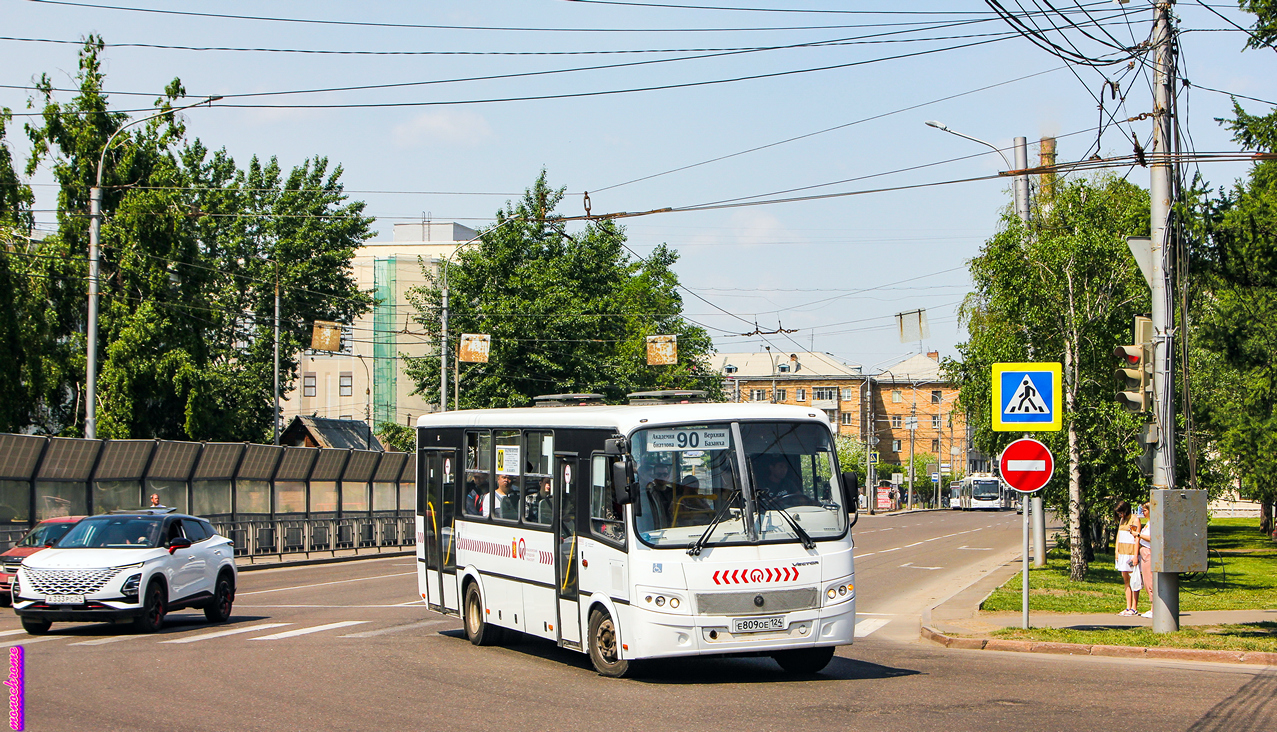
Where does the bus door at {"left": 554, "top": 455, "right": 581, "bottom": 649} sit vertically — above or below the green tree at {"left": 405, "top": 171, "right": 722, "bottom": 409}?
below

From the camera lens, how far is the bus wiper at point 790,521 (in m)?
11.9

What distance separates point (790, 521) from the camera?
12.0m

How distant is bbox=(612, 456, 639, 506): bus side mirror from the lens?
37.5ft

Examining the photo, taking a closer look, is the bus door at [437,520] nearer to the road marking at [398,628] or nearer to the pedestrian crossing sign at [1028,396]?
the road marking at [398,628]

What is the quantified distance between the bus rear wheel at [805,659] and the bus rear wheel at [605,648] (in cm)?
149

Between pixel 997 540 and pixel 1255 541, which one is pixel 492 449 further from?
pixel 1255 541

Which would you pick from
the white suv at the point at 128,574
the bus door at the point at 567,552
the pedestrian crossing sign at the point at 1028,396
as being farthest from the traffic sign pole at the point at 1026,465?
the white suv at the point at 128,574

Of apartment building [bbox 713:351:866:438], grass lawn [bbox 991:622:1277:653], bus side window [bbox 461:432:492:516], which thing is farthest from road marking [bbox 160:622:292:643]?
apartment building [bbox 713:351:866:438]

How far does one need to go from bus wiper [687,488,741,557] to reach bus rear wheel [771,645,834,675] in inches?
58.2

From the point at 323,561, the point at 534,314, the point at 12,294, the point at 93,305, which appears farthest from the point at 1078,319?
the point at 534,314

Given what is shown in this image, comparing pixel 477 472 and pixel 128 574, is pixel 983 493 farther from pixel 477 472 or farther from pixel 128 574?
→ pixel 128 574

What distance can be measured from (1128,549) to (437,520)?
9.80 metres

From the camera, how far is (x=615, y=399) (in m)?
61.8

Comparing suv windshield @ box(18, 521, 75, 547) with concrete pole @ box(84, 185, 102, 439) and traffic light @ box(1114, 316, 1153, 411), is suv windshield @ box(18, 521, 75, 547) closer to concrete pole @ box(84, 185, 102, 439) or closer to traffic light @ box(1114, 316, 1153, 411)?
concrete pole @ box(84, 185, 102, 439)
